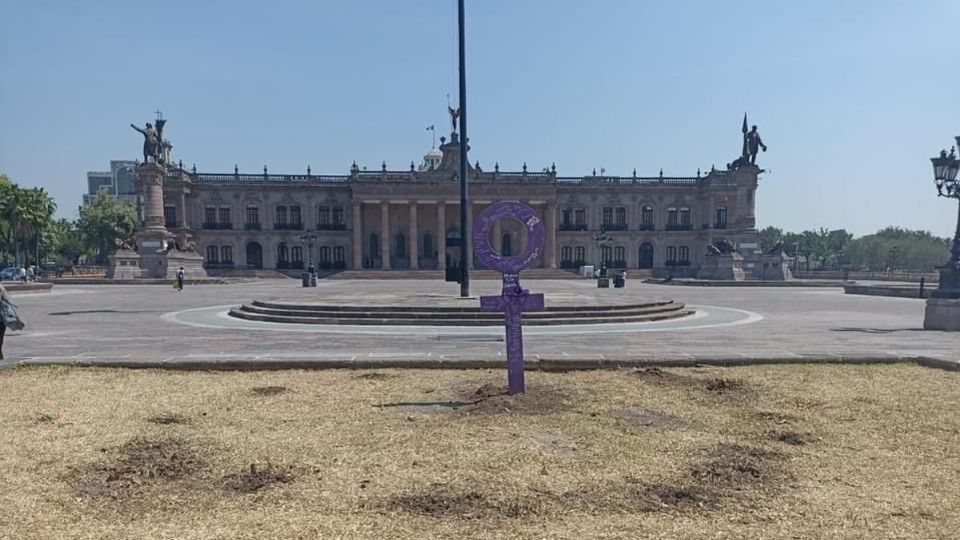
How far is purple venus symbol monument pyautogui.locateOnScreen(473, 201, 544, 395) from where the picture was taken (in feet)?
22.2

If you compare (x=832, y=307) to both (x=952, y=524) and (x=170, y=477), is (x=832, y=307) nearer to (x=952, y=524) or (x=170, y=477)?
(x=952, y=524)

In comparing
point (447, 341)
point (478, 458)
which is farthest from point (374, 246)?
point (478, 458)

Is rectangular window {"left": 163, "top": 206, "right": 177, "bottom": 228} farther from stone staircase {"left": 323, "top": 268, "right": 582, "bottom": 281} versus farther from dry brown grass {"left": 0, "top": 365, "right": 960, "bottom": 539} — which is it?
dry brown grass {"left": 0, "top": 365, "right": 960, "bottom": 539}

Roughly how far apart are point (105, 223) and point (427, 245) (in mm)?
42427

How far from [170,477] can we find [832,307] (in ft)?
76.8

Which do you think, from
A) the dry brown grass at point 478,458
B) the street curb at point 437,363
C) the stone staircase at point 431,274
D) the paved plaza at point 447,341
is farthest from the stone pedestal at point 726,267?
the dry brown grass at point 478,458

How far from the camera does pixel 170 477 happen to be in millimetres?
4277

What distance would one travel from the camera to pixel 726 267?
149ft

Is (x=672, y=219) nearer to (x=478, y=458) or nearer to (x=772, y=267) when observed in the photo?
(x=772, y=267)

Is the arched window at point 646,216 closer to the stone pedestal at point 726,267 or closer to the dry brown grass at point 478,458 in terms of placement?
the stone pedestal at point 726,267

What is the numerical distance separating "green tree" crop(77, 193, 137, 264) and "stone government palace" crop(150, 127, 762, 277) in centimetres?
1103

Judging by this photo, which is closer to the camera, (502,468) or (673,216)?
(502,468)

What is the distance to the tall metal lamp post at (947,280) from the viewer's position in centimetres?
1335

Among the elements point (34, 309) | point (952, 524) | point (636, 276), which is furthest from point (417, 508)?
point (636, 276)
